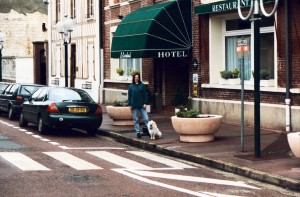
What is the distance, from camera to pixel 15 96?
2661 cm

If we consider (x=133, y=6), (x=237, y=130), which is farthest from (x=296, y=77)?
(x=133, y=6)

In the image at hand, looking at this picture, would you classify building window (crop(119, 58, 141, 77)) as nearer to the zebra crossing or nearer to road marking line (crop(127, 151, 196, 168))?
road marking line (crop(127, 151, 196, 168))

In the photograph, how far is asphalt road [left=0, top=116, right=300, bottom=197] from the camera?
10.9 meters

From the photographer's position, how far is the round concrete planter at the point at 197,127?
16.9m

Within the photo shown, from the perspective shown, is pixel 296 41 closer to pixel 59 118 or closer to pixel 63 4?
pixel 59 118

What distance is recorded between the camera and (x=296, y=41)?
61.5 ft

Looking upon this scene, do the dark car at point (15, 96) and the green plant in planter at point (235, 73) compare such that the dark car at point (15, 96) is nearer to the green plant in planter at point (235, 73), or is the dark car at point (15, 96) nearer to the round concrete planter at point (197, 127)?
the green plant in planter at point (235, 73)

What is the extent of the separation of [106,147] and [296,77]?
550 cm

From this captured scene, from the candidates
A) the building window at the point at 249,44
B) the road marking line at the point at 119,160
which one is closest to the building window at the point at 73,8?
the building window at the point at 249,44

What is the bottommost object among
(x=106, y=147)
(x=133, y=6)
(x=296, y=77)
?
(x=106, y=147)

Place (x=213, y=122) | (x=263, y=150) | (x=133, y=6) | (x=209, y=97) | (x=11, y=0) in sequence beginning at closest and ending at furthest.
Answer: (x=263, y=150) < (x=213, y=122) < (x=209, y=97) < (x=133, y=6) < (x=11, y=0)

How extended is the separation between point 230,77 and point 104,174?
1090 cm

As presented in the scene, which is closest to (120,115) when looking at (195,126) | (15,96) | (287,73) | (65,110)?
(65,110)

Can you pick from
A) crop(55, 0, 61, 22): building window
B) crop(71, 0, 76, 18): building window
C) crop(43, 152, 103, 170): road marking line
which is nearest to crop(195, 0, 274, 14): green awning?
crop(43, 152, 103, 170): road marking line
